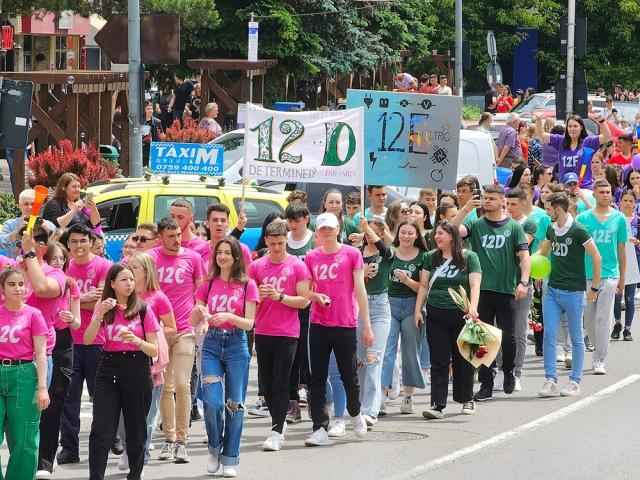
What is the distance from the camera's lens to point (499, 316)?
519 inches

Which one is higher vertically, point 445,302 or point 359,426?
point 445,302

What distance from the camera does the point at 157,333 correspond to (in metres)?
9.62

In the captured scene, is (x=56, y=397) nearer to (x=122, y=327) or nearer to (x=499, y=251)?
(x=122, y=327)

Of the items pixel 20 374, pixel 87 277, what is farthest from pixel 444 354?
pixel 20 374

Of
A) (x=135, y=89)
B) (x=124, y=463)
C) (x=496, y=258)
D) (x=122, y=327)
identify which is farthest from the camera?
(x=135, y=89)

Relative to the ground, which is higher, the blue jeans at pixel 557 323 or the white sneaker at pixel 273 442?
the blue jeans at pixel 557 323

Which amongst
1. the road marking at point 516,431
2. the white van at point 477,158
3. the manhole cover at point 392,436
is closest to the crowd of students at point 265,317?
the manhole cover at point 392,436

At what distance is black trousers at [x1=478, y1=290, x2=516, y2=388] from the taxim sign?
6.01 metres

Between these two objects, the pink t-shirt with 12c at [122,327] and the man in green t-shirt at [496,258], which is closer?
the pink t-shirt with 12c at [122,327]

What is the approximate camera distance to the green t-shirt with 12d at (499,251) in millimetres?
13023

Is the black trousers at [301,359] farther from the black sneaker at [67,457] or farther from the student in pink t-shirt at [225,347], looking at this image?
the black sneaker at [67,457]

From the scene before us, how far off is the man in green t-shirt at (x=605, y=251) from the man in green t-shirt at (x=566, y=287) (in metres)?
1.11

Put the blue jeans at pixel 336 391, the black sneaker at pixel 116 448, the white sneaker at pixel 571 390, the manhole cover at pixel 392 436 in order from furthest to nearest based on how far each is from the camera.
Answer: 1. the white sneaker at pixel 571 390
2. the blue jeans at pixel 336 391
3. the manhole cover at pixel 392 436
4. the black sneaker at pixel 116 448

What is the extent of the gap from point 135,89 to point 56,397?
10.7 m
